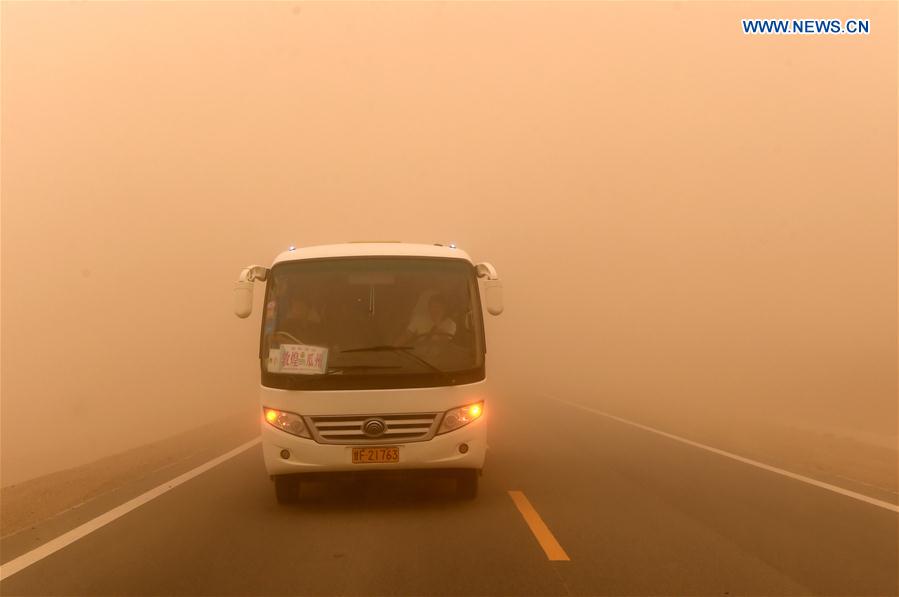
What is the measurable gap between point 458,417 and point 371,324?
128 centimetres

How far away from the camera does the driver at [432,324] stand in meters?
8.58

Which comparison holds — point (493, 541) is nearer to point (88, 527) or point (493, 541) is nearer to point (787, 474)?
point (88, 527)

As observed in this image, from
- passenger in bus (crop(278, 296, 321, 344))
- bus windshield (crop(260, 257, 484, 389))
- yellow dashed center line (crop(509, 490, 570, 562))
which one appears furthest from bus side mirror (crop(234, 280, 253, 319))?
yellow dashed center line (crop(509, 490, 570, 562))

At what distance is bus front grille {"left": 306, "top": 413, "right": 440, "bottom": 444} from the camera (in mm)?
8250

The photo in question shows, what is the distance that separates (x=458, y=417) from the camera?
8.51 meters

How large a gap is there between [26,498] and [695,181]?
17752 centimetres

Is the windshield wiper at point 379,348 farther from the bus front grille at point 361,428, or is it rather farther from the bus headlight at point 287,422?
the bus headlight at point 287,422

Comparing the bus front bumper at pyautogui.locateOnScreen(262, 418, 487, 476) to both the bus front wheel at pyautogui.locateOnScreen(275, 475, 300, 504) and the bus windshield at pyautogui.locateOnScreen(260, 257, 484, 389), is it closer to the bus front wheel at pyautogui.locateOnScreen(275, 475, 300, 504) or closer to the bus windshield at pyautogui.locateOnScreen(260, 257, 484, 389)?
the bus front wheel at pyautogui.locateOnScreen(275, 475, 300, 504)

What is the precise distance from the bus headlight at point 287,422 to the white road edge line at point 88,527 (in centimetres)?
180

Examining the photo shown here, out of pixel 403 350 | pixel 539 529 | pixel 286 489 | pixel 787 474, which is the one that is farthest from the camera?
pixel 787 474

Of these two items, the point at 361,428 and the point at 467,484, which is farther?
the point at 467,484

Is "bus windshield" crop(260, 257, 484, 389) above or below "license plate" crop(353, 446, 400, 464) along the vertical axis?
above

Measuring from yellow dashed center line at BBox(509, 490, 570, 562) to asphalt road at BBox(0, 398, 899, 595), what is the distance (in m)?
0.08

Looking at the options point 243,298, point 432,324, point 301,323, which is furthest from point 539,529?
point 243,298
